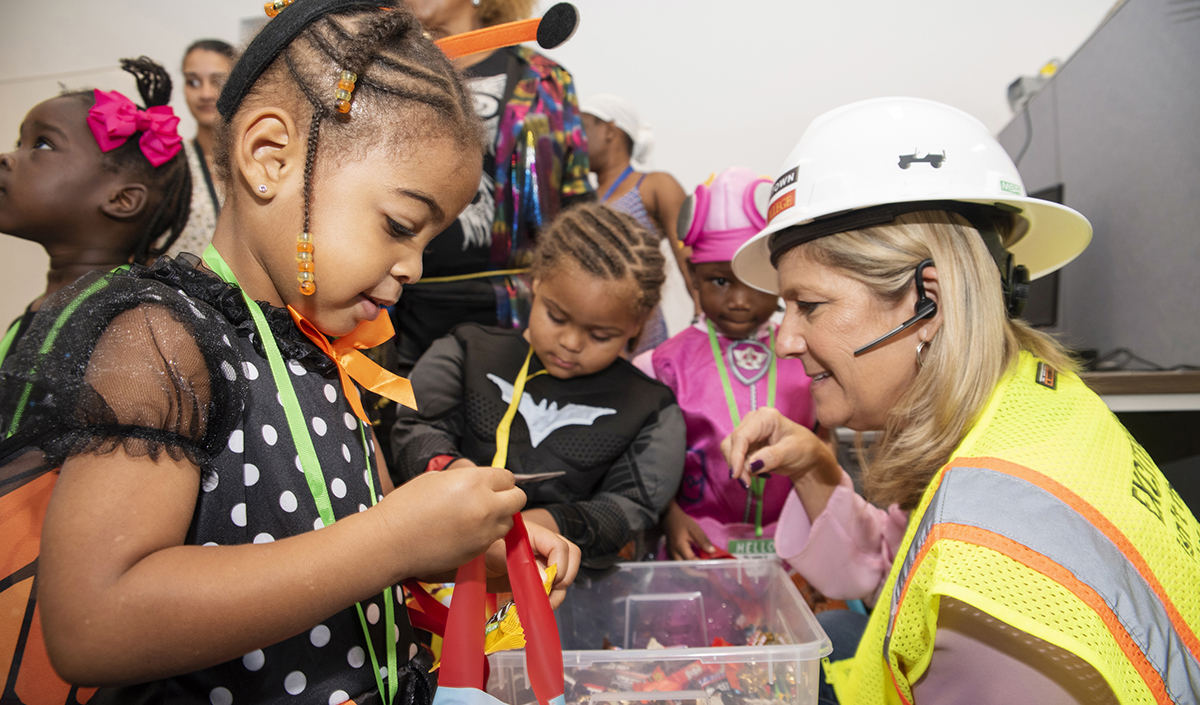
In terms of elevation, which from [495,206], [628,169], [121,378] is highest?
[628,169]

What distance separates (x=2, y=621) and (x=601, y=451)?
3.87 ft

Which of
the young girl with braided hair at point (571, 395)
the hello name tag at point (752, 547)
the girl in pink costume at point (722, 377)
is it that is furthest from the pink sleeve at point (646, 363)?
the hello name tag at point (752, 547)

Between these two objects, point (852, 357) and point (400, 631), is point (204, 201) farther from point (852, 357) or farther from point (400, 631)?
point (852, 357)

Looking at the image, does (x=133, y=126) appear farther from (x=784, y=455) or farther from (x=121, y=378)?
(x=784, y=455)

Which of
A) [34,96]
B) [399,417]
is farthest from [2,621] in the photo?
[34,96]

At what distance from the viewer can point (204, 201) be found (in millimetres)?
2004

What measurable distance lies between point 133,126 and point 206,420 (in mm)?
1351

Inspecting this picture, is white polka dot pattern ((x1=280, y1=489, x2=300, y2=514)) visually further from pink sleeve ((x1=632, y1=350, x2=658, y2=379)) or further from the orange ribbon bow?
pink sleeve ((x1=632, y1=350, x2=658, y2=379))

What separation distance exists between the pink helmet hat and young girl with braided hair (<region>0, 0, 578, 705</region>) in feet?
4.06

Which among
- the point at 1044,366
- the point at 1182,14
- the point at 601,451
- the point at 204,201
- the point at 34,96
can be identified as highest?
the point at 34,96

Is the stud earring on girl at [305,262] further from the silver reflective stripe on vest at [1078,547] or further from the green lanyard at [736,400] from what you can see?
the green lanyard at [736,400]

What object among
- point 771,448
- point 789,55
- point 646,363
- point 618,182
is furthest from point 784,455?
point 789,55

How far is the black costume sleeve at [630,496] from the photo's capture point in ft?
4.88

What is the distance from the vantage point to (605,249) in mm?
1745
